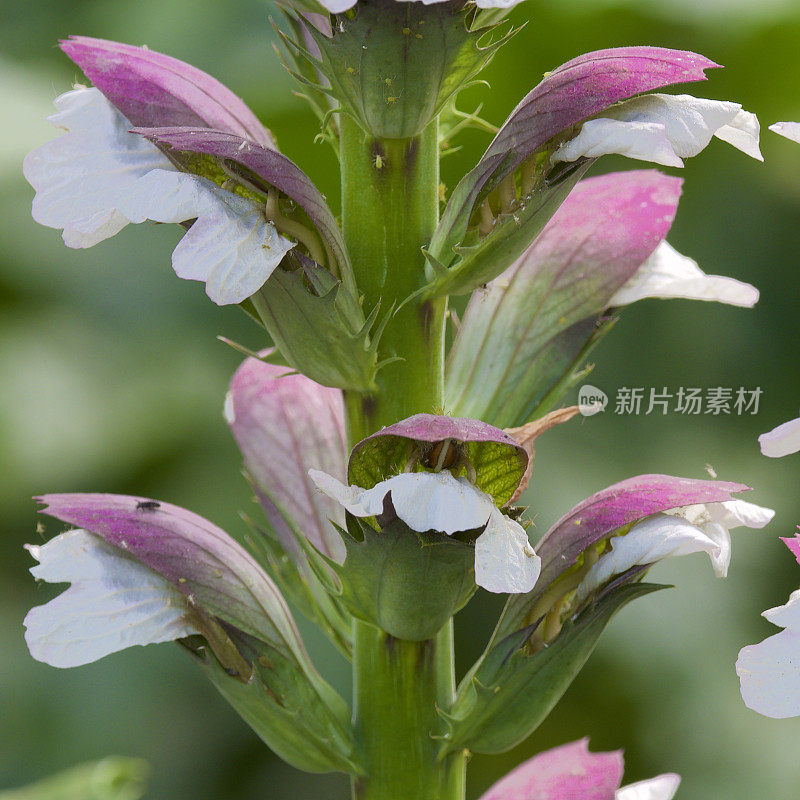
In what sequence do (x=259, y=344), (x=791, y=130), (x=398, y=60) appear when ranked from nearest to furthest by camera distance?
(x=791, y=130)
(x=398, y=60)
(x=259, y=344)

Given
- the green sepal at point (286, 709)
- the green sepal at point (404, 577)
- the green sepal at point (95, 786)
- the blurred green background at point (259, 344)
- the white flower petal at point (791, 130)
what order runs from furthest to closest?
the blurred green background at point (259, 344) < the green sepal at point (95, 786) < the green sepal at point (286, 709) < the green sepal at point (404, 577) < the white flower petal at point (791, 130)

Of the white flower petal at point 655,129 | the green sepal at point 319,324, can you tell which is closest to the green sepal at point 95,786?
the green sepal at point 319,324

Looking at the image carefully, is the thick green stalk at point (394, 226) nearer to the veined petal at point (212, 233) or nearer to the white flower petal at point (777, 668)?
the veined petal at point (212, 233)

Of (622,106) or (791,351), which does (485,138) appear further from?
(622,106)

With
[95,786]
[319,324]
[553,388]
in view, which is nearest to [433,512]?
[319,324]

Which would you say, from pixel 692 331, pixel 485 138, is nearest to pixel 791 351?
pixel 692 331

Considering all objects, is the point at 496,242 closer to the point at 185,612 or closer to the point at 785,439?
the point at 785,439
